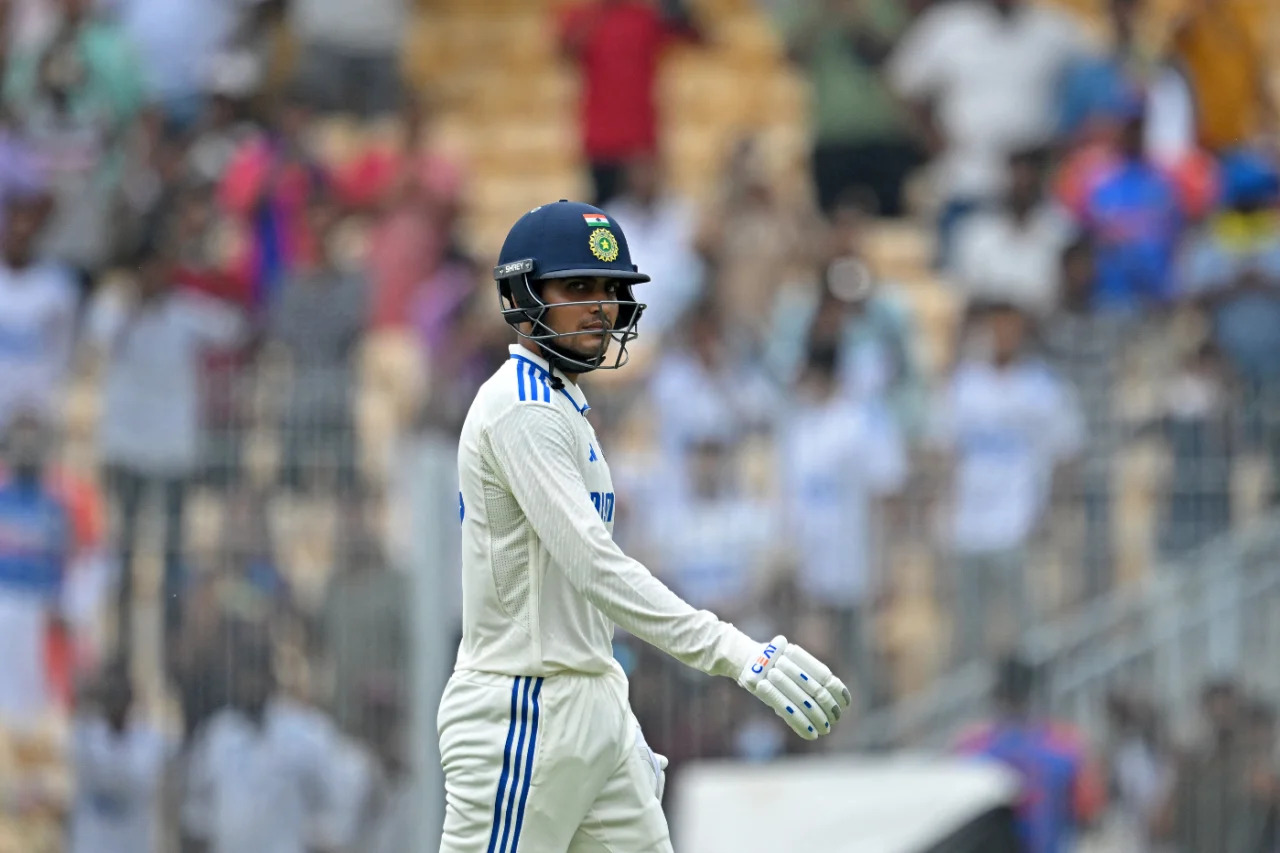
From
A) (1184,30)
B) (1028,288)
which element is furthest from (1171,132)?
(1028,288)

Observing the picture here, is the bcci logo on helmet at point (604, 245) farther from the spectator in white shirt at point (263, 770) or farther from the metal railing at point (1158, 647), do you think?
the spectator in white shirt at point (263, 770)

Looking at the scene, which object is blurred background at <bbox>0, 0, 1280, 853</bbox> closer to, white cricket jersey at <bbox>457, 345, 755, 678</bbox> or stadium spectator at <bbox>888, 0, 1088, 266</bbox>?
stadium spectator at <bbox>888, 0, 1088, 266</bbox>

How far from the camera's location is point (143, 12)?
1473 cm

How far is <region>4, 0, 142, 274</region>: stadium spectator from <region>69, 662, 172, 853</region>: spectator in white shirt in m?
3.53

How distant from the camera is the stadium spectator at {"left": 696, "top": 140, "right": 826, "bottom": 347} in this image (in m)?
12.6

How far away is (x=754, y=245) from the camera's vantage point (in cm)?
1288

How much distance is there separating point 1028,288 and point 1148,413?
1.86m

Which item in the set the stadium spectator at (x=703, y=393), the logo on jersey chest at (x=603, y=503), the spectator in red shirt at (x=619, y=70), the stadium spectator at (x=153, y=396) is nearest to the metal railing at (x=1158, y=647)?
the stadium spectator at (x=703, y=393)

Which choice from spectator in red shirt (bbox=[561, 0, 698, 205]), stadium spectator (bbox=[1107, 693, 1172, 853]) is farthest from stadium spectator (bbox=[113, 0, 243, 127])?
stadium spectator (bbox=[1107, 693, 1172, 853])

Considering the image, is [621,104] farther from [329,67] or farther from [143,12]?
[143,12]

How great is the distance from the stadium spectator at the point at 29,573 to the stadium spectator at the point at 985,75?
17.5 ft

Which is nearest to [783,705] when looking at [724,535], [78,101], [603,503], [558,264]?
[603,503]

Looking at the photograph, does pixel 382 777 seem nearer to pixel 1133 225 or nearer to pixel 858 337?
pixel 858 337

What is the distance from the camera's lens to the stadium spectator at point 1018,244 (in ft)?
40.6
